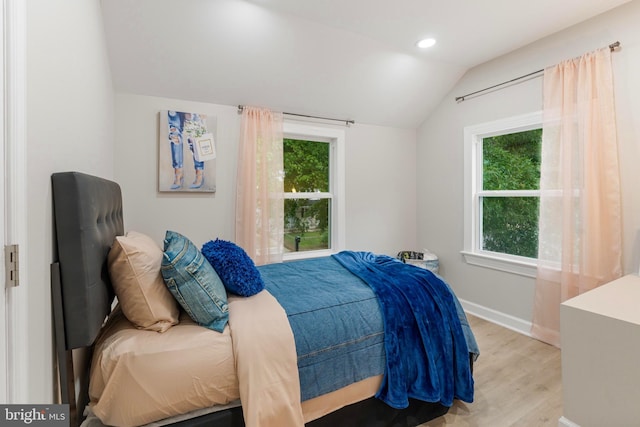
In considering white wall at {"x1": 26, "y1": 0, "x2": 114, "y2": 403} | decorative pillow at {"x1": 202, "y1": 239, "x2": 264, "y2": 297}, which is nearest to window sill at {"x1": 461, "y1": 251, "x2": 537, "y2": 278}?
decorative pillow at {"x1": 202, "y1": 239, "x2": 264, "y2": 297}

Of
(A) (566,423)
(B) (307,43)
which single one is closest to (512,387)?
(A) (566,423)

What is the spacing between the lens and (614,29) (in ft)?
7.58

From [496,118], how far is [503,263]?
4.77ft

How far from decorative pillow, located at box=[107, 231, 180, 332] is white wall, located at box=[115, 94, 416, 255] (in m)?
1.55

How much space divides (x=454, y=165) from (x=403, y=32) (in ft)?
5.18

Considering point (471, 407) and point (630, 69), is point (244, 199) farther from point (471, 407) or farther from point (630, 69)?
point (630, 69)

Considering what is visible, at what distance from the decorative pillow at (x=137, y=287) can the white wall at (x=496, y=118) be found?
3080 mm

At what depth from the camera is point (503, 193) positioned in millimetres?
3133

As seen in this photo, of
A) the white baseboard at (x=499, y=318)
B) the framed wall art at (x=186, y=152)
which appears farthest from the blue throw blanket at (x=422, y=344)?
the framed wall art at (x=186, y=152)

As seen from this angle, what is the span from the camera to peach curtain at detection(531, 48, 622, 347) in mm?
2318

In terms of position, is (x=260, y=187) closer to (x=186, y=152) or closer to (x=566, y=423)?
(x=186, y=152)

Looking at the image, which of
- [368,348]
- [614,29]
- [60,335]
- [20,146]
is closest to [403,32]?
[614,29]

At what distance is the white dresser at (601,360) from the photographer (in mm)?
1347

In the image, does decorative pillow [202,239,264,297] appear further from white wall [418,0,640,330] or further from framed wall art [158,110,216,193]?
white wall [418,0,640,330]
